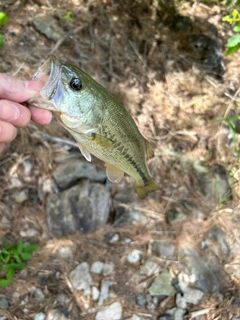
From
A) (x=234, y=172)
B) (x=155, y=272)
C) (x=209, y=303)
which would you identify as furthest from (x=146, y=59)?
(x=209, y=303)

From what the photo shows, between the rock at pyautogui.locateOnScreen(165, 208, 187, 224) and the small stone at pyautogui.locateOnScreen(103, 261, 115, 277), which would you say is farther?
the rock at pyautogui.locateOnScreen(165, 208, 187, 224)

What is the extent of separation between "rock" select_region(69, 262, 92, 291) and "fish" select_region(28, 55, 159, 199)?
137 centimetres

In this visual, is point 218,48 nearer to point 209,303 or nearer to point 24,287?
point 209,303

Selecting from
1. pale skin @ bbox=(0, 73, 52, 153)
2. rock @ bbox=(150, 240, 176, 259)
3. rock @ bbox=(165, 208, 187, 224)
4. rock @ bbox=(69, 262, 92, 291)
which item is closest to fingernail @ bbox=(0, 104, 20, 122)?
pale skin @ bbox=(0, 73, 52, 153)

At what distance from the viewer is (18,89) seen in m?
2.17

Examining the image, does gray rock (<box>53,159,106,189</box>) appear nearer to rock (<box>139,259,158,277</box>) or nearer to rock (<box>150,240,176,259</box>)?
rock (<box>150,240,176,259</box>)

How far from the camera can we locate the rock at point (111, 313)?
3.28 metres

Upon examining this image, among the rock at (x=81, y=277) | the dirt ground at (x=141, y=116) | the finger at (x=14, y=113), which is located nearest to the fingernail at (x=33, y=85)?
the finger at (x=14, y=113)

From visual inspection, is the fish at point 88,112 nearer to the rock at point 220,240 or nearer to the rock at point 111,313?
the rock at point 111,313

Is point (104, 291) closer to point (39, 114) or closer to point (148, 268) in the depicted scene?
point (148, 268)

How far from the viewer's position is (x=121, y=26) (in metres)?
4.82

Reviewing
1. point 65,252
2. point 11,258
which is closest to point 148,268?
point 65,252

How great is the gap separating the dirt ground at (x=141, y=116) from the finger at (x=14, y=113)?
1.44 meters

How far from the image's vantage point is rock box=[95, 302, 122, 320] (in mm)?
3277
